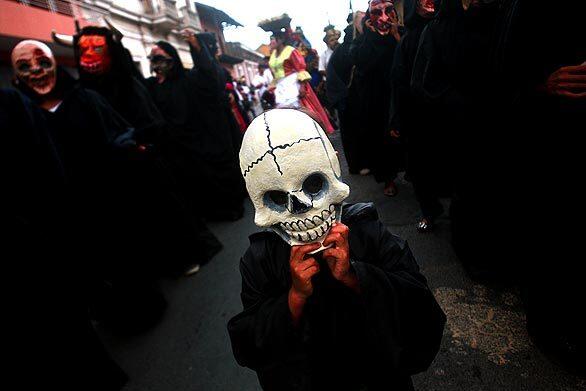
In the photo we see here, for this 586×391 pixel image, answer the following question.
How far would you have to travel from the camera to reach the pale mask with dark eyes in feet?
7.43

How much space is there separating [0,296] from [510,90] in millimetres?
2695

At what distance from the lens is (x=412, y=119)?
8.17 ft

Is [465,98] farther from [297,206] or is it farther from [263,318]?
[263,318]

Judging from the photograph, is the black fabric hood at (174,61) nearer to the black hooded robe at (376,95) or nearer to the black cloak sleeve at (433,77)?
the black hooded robe at (376,95)

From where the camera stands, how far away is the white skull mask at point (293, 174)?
799mm

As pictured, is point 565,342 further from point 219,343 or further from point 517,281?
point 219,343

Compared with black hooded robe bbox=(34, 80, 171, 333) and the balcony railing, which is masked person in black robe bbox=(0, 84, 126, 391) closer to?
black hooded robe bbox=(34, 80, 171, 333)

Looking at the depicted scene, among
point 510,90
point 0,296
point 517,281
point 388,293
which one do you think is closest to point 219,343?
point 0,296

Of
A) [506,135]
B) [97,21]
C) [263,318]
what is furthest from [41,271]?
[97,21]

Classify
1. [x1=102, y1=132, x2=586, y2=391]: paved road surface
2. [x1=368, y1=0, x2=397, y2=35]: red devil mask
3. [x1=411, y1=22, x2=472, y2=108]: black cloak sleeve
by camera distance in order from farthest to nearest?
[x1=368, y1=0, x2=397, y2=35]: red devil mask < [x1=411, y1=22, x2=472, y2=108]: black cloak sleeve < [x1=102, y1=132, x2=586, y2=391]: paved road surface

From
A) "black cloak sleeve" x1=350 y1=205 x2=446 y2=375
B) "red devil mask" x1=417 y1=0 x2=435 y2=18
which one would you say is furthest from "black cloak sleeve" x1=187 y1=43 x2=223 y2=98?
"black cloak sleeve" x1=350 y1=205 x2=446 y2=375

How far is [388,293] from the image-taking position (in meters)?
0.91

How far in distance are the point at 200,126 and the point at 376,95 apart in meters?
2.17

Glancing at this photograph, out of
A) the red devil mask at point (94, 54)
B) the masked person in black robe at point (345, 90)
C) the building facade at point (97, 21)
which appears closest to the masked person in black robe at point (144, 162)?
the red devil mask at point (94, 54)
